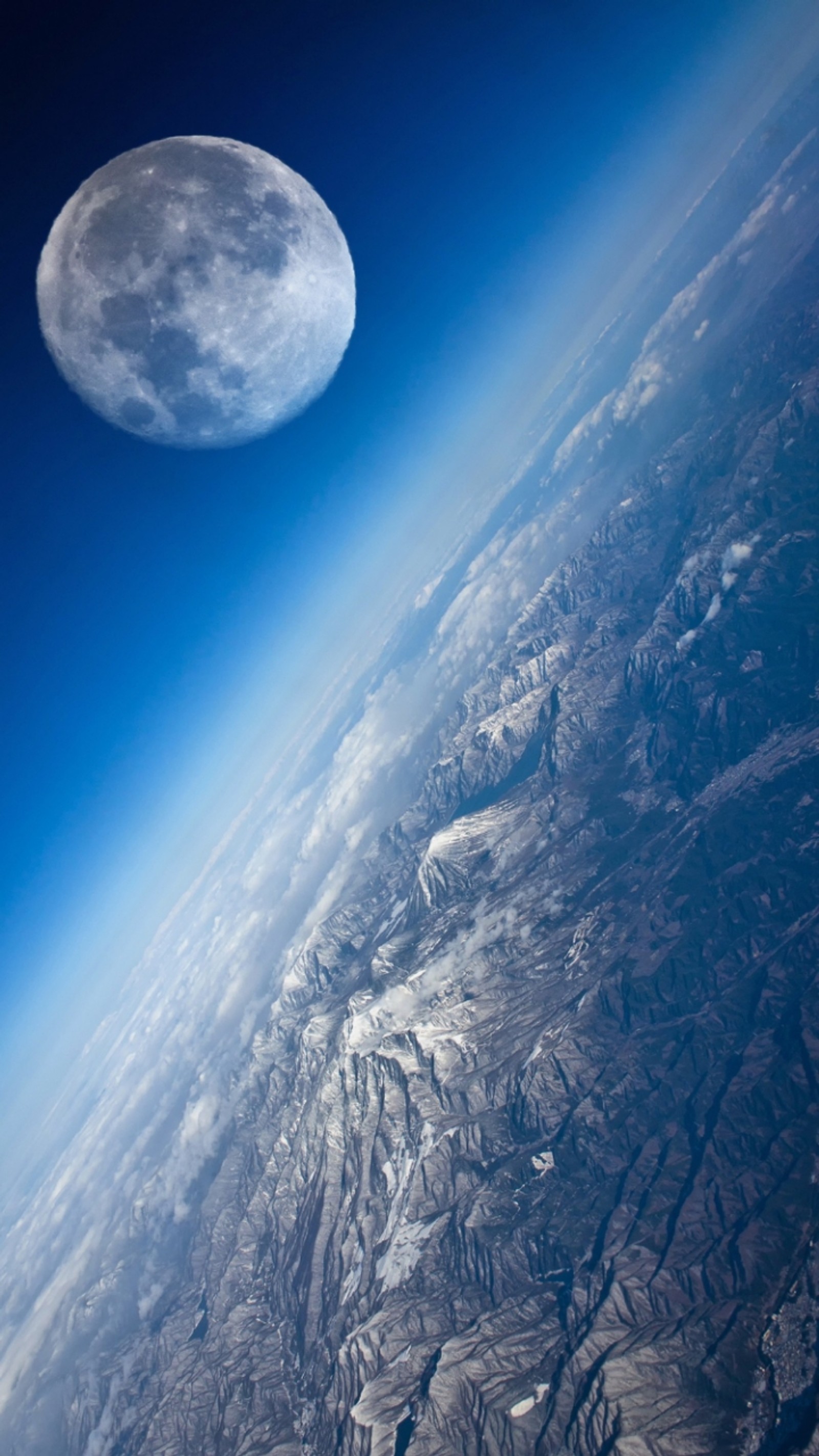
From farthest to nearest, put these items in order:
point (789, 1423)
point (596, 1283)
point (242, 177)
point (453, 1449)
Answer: point (596, 1283) < point (453, 1449) < point (789, 1423) < point (242, 177)

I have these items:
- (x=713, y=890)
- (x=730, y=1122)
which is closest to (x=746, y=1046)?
(x=730, y=1122)

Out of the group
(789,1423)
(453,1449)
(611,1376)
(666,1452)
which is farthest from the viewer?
(453,1449)

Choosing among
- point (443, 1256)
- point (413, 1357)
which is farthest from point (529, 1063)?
point (413, 1357)

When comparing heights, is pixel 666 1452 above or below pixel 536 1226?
below

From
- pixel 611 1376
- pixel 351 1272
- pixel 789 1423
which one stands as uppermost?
pixel 351 1272

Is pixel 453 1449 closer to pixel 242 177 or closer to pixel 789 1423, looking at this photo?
pixel 789 1423

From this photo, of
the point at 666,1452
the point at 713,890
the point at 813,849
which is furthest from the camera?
the point at 713,890

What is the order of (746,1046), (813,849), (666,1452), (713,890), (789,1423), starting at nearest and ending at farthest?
1. (789,1423)
2. (666,1452)
3. (746,1046)
4. (813,849)
5. (713,890)

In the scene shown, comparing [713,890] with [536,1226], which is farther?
[713,890]

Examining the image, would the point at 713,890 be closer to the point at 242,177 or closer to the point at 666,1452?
the point at 666,1452
